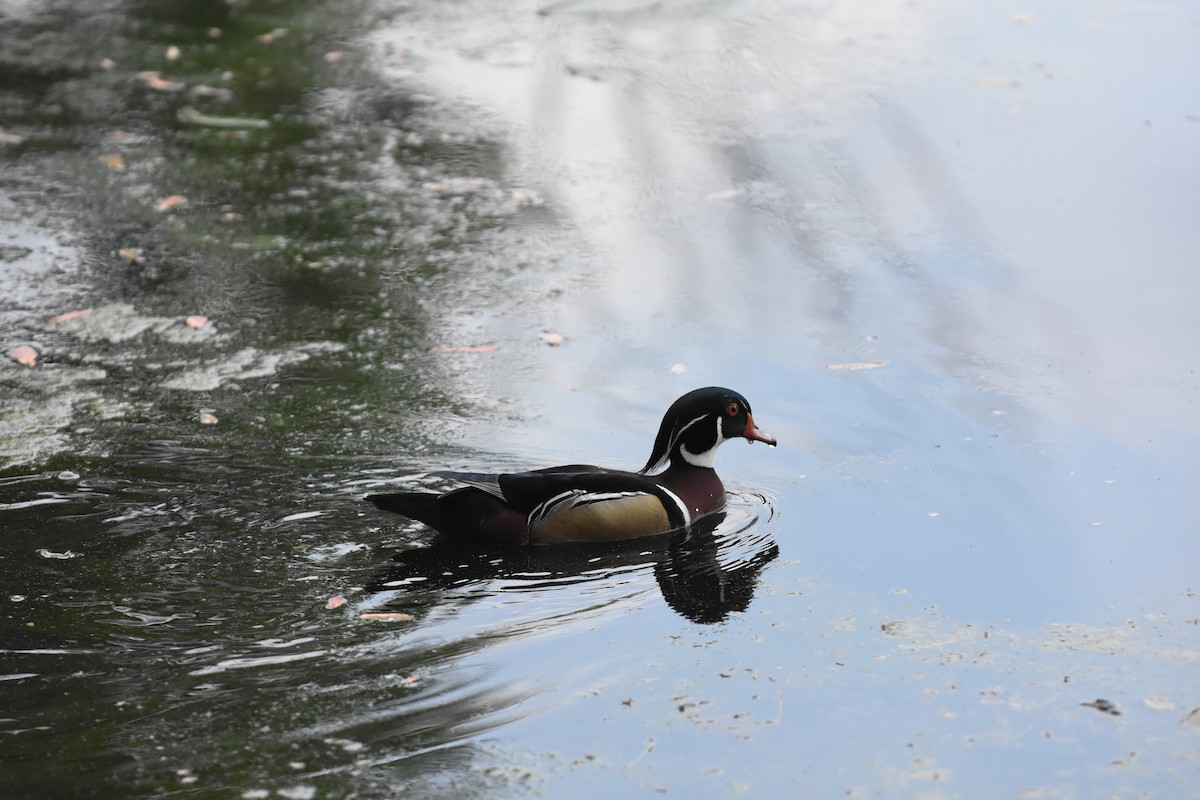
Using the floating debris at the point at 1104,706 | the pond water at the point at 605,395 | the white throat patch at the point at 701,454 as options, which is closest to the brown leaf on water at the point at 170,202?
the pond water at the point at 605,395

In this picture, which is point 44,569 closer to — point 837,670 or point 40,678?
point 40,678

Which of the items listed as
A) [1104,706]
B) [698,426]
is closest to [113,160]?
[698,426]

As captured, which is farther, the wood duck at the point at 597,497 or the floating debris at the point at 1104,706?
the wood duck at the point at 597,497

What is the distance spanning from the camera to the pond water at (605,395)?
4695mm

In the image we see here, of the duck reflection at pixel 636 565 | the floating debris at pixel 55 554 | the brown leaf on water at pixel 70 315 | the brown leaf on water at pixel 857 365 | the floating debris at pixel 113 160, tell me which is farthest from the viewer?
the floating debris at pixel 113 160

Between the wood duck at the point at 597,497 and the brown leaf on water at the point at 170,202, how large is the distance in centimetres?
480

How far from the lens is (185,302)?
8.60 m

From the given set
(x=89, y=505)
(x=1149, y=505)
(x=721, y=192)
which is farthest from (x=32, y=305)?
(x=1149, y=505)

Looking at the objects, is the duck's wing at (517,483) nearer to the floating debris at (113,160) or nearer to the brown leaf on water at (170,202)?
the brown leaf on water at (170,202)

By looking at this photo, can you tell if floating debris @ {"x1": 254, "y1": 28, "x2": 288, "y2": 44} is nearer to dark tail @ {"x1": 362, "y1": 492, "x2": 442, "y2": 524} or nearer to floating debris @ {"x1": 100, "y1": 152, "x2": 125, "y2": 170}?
floating debris @ {"x1": 100, "y1": 152, "x2": 125, "y2": 170}

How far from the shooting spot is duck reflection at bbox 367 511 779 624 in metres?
5.75

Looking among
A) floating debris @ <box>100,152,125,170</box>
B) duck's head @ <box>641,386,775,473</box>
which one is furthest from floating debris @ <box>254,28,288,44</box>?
duck's head @ <box>641,386,775,473</box>

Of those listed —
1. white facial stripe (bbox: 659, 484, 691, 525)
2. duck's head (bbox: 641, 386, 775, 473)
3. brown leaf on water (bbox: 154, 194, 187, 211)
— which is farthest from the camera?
brown leaf on water (bbox: 154, 194, 187, 211)

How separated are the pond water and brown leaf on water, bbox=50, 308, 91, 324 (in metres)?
0.14
